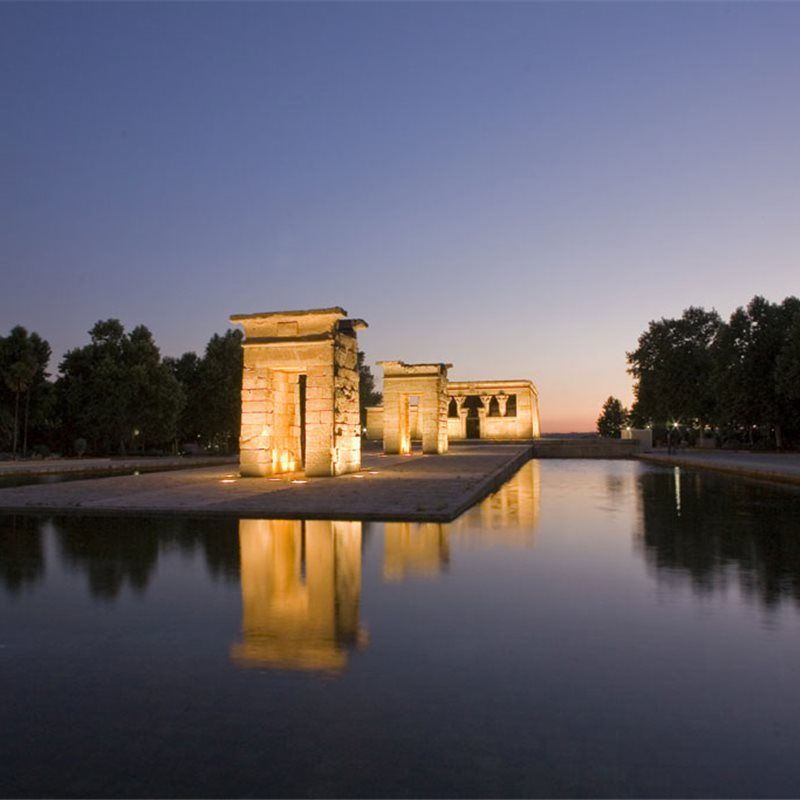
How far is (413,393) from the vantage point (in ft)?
106

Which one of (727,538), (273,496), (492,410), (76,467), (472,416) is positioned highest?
(492,410)

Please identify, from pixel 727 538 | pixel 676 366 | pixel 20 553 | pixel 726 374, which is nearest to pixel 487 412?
pixel 676 366

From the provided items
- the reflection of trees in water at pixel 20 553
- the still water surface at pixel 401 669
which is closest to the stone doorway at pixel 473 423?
the reflection of trees in water at pixel 20 553

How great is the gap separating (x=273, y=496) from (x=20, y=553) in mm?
5498

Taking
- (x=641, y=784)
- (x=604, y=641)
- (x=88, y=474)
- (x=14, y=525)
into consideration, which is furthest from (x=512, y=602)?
(x=88, y=474)

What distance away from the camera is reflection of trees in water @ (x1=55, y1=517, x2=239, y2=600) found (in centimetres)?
660

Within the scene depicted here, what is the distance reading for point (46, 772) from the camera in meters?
2.84

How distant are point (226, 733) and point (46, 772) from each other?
2.72ft

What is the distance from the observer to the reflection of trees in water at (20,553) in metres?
6.46

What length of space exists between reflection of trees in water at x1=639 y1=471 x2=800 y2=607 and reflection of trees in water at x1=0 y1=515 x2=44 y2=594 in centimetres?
686

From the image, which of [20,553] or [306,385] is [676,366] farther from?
[20,553]

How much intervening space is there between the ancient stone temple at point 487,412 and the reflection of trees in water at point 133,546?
38.3 metres

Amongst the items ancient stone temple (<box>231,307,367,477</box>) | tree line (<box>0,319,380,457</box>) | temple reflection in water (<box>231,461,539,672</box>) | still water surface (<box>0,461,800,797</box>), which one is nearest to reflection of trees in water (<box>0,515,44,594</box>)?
still water surface (<box>0,461,800,797</box>)

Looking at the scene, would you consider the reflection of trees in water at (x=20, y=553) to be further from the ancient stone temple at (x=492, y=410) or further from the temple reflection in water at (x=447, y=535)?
the ancient stone temple at (x=492, y=410)
